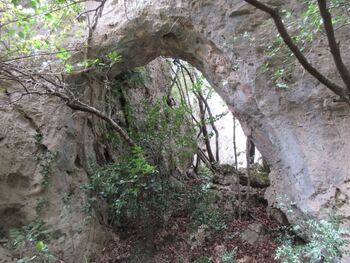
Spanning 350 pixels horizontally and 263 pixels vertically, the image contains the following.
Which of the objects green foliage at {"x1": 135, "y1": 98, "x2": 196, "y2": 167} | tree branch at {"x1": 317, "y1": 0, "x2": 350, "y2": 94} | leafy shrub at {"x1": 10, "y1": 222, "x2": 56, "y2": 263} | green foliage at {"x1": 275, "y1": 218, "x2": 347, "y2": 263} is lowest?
green foliage at {"x1": 275, "y1": 218, "x2": 347, "y2": 263}

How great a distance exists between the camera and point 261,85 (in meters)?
4.52

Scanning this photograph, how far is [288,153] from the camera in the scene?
4434 millimetres

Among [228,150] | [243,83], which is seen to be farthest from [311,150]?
[228,150]

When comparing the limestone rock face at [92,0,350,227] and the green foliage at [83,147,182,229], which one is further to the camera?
the green foliage at [83,147,182,229]

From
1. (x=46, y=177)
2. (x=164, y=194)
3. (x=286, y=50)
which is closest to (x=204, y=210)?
(x=164, y=194)

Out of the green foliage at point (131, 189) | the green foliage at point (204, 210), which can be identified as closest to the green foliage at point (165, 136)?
the green foliage at point (131, 189)

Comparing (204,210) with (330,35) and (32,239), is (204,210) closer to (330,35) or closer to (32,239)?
(32,239)

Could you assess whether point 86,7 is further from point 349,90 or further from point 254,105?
point 349,90

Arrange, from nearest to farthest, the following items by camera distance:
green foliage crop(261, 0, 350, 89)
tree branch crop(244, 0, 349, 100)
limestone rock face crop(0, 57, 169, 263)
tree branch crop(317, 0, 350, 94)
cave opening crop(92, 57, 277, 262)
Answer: tree branch crop(317, 0, 350, 94), tree branch crop(244, 0, 349, 100), green foliage crop(261, 0, 350, 89), limestone rock face crop(0, 57, 169, 263), cave opening crop(92, 57, 277, 262)

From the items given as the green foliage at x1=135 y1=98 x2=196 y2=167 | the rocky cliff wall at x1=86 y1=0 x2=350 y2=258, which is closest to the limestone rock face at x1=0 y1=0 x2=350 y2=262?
the rocky cliff wall at x1=86 y1=0 x2=350 y2=258

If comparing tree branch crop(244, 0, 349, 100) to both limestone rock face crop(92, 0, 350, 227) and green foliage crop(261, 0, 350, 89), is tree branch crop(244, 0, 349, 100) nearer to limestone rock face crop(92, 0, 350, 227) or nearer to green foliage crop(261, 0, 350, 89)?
green foliage crop(261, 0, 350, 89)

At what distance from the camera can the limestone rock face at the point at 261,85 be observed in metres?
4.15

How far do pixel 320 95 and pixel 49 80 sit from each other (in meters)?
3.40

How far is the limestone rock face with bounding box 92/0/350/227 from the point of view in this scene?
13.6 feet
